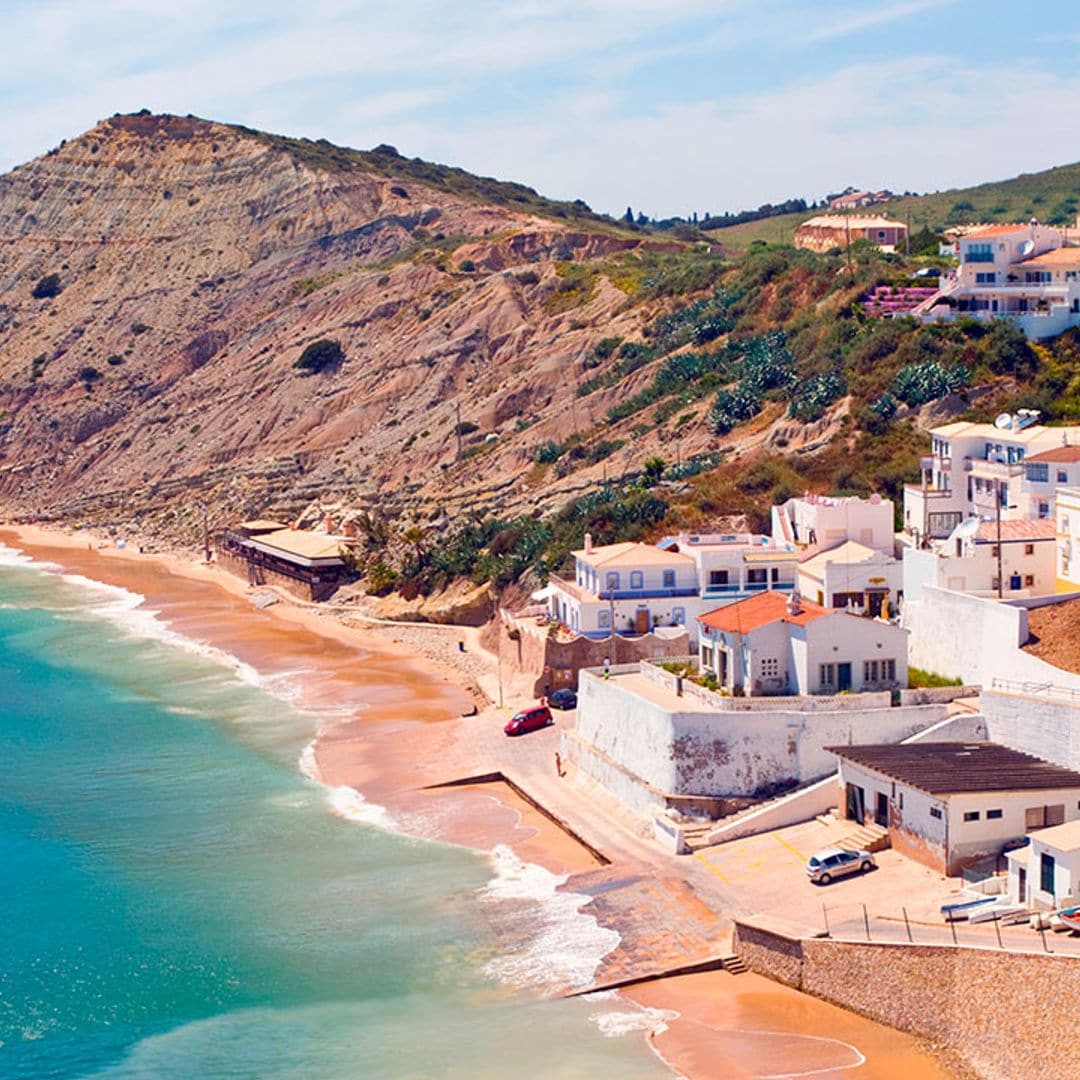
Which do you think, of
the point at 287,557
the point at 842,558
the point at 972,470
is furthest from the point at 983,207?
the point at 842,558

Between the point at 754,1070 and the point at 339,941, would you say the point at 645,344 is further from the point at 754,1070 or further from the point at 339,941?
the point at 754,1070

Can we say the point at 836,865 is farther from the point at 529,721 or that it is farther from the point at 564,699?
the point at 564,699

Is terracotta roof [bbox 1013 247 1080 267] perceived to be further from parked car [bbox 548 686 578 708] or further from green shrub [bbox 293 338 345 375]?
green shrub [bbox 293 338 345 375]

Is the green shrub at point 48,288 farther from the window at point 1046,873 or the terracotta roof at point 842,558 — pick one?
the window at point 1046,873

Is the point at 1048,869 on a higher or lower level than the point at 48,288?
lower

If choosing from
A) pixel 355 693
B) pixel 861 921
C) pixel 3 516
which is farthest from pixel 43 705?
pixel 3 516
